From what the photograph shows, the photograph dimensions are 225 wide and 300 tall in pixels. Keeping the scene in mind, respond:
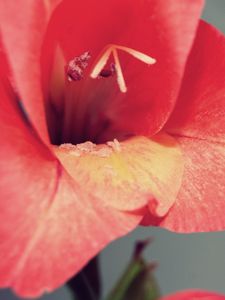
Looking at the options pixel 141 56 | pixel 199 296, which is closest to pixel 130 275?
pixel 199 296

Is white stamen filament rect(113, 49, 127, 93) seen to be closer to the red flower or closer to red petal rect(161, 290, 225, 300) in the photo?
the red flower

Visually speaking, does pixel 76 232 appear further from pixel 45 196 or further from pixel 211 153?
pixel 211 153

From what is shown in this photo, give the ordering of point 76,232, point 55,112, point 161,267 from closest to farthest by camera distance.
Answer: point 76,232 < point 55,112 < point 161,267

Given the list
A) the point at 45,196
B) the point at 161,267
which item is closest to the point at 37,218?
the point at 45,196

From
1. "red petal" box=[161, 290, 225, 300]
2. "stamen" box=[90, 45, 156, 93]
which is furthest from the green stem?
"stamen" box=[90, 45, 156, 93]

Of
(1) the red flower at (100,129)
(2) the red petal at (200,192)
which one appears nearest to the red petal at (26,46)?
(1) the red flower at (100,129)

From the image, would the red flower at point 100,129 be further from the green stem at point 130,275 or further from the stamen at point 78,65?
the green stem at point 130,275
